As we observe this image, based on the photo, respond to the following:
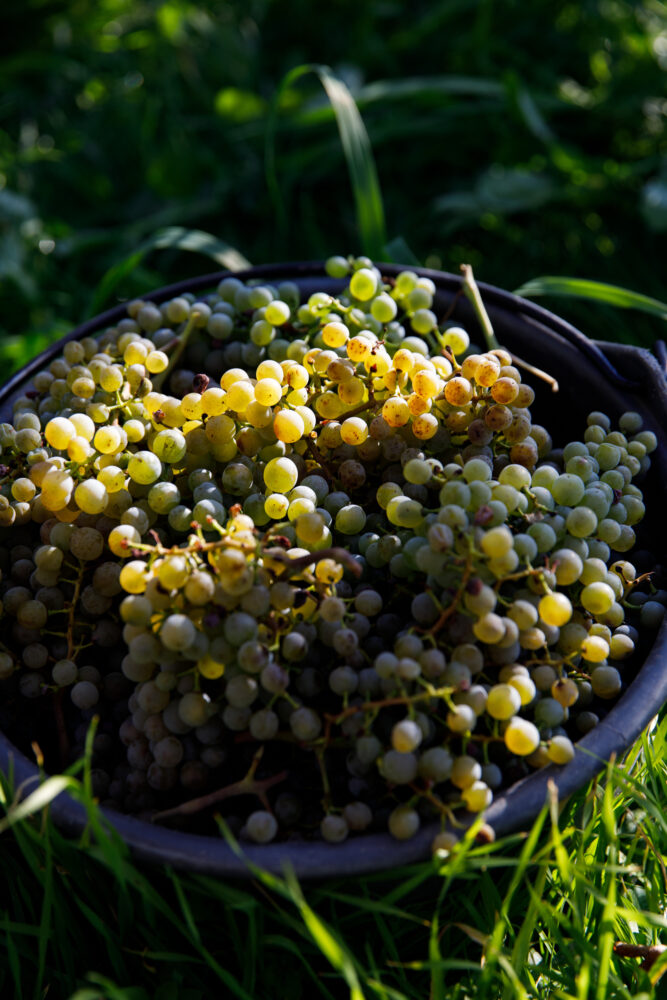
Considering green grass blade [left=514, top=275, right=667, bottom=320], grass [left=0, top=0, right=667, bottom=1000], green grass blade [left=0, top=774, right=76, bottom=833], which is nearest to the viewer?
green grass blade [left=0, top=774, right=76, bottom=833]

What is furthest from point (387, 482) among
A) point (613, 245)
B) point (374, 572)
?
point (613, 245)

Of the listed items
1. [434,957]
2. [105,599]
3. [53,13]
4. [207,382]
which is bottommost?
[434,957]

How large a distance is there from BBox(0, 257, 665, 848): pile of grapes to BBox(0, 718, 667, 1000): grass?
0.21ft

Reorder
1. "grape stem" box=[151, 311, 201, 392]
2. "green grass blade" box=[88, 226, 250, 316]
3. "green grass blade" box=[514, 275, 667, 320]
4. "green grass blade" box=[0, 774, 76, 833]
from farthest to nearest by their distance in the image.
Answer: "green grass blade" box=[88, 226, 250, 316], "green grass blade" box=[514, 275, 667, 320], "grape stem" box=[151, 311, 201, 392], "green grass blade" box=[0, 774, 76, 833]

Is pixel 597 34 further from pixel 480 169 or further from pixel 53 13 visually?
pixel 53 13

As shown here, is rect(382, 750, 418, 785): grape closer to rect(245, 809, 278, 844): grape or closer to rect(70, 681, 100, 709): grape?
rect(245, 809, 278, 844): grape

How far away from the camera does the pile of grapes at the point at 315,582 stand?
0.71 meters

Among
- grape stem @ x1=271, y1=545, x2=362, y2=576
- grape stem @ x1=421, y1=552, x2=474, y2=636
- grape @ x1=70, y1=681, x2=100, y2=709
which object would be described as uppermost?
grape stem @ x1=271, y1=545, x2=362, y2=576

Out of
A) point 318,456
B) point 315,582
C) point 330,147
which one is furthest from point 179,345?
point 330,147

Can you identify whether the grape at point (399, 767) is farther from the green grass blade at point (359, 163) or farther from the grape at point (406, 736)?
the green grass blade at point (359, 163)

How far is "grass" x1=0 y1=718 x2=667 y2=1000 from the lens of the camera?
2.35 feet

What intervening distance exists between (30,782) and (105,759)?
110 mm

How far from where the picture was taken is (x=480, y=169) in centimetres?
215

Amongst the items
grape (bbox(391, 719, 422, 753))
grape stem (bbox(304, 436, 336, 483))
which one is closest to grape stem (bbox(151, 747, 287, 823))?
grape (bbox(391, 719, 422, 753))
